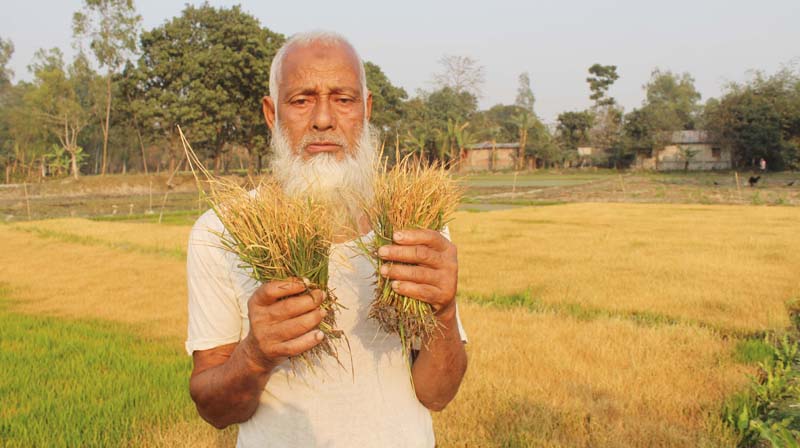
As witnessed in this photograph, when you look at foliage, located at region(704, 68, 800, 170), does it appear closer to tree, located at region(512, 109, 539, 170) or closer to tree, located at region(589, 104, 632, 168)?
tree, located at region(589, 104, 632, 168)

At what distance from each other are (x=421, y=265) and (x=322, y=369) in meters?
0.52

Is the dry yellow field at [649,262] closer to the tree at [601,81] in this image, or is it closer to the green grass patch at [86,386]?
the green grass patch at [86,386]

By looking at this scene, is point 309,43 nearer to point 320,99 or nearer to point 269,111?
point 320,99

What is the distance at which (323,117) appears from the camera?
69.3 inches

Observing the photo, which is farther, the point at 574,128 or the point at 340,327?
the point at 574,128

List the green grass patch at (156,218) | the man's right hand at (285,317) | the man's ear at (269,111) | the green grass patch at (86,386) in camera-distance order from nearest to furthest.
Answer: the man's right hand at (285,317), the man's ear at (269,111), the green grass patch at (86,386), the green grass patch at (156,218)

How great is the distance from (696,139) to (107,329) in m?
60.9

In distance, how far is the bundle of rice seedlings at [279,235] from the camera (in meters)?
1.48

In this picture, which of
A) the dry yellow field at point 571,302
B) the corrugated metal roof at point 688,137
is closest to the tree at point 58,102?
the dry yellow field at point 571,302

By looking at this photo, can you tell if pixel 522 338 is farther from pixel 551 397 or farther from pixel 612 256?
pixel 612 256

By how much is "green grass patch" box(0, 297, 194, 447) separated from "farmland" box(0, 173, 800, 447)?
0.07 feet

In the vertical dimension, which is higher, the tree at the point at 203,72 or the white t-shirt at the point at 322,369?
the tree at the point at 203,72

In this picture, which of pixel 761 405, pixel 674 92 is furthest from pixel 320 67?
pixel 674 92

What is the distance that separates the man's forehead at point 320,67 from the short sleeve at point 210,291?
0.50 meters
